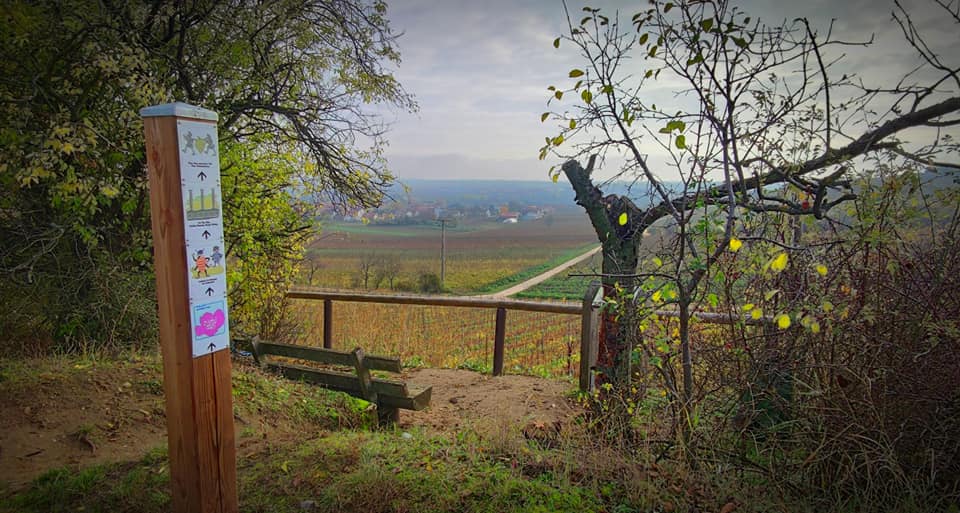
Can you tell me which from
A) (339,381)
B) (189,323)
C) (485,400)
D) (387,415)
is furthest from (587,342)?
(189,323)

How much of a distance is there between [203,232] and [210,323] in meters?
0.45

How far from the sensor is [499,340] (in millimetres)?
7969

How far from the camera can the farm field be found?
24766mm

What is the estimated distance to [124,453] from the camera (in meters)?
4.45

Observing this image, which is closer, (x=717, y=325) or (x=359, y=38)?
(x=717, y=325)

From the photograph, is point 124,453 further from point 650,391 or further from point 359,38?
point 359,38

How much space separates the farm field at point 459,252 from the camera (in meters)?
24.8

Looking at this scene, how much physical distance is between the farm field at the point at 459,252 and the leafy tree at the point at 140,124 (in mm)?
2748

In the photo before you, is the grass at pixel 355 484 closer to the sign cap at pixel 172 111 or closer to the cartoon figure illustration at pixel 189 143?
the cartoon figure illustration at pixel 189 143

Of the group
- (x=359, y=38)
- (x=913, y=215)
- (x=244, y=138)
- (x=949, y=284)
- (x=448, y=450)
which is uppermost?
(x=359, y=38)

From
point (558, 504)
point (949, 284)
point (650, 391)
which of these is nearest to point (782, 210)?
point (949, 284)

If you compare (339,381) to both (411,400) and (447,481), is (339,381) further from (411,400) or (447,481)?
(447,481)

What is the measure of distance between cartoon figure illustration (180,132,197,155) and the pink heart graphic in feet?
2.56

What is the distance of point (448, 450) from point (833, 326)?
2.73 metres
